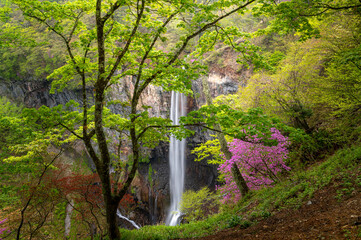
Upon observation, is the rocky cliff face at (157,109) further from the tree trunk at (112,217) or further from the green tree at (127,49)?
the tree trunk at (112,217)

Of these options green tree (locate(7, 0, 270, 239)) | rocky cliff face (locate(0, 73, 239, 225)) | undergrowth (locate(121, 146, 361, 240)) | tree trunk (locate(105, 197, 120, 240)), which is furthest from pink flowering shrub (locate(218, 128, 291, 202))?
rocky cliff face (locate(0, 73, 239, 225))

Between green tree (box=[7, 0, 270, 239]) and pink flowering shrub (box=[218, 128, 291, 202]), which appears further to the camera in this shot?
pink flowering shrub (box=[218, 128, 291, 202])

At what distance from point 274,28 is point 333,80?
3.38 meters

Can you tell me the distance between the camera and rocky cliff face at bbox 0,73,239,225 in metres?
19.0

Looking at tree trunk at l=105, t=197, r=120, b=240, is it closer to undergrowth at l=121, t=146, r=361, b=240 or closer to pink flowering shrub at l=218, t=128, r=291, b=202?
undergrowth at l=121, t=146, r=361, b=240

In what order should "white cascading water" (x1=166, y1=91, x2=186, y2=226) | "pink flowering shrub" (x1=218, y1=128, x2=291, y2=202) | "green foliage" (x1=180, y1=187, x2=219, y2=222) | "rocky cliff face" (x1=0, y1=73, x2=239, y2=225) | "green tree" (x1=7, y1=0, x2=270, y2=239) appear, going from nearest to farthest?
"green tree" (x1=7, y1=0, x2=270, y2=239)
"pink flowering shrub" (x1=218, y1=128, x2=291, y2=202)
"green foliage" (x1=180, y1=187, x2=219, y2=222)
"rocky cliff face" (x1=0, y1=73, x2=239, y2=225)
"white cascading water" (x1=166, y1=91, x2=186, y2=226)

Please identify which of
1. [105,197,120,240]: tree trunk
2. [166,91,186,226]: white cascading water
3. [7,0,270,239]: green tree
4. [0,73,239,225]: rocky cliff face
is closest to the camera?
[7,0,270,239]: green tree

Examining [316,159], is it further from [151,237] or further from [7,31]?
[7,31]

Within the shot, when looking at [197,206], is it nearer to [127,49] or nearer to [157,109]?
[157,109]

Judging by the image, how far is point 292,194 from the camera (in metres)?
4.94

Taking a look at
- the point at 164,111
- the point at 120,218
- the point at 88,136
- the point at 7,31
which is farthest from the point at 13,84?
the point at 88,136

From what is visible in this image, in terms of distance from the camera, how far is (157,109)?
20750mm

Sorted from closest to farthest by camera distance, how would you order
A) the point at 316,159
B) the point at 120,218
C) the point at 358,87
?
the point at 358,87 < the point at 316,159 < the point at 120,218

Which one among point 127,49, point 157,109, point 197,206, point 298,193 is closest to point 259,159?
point 298,193
